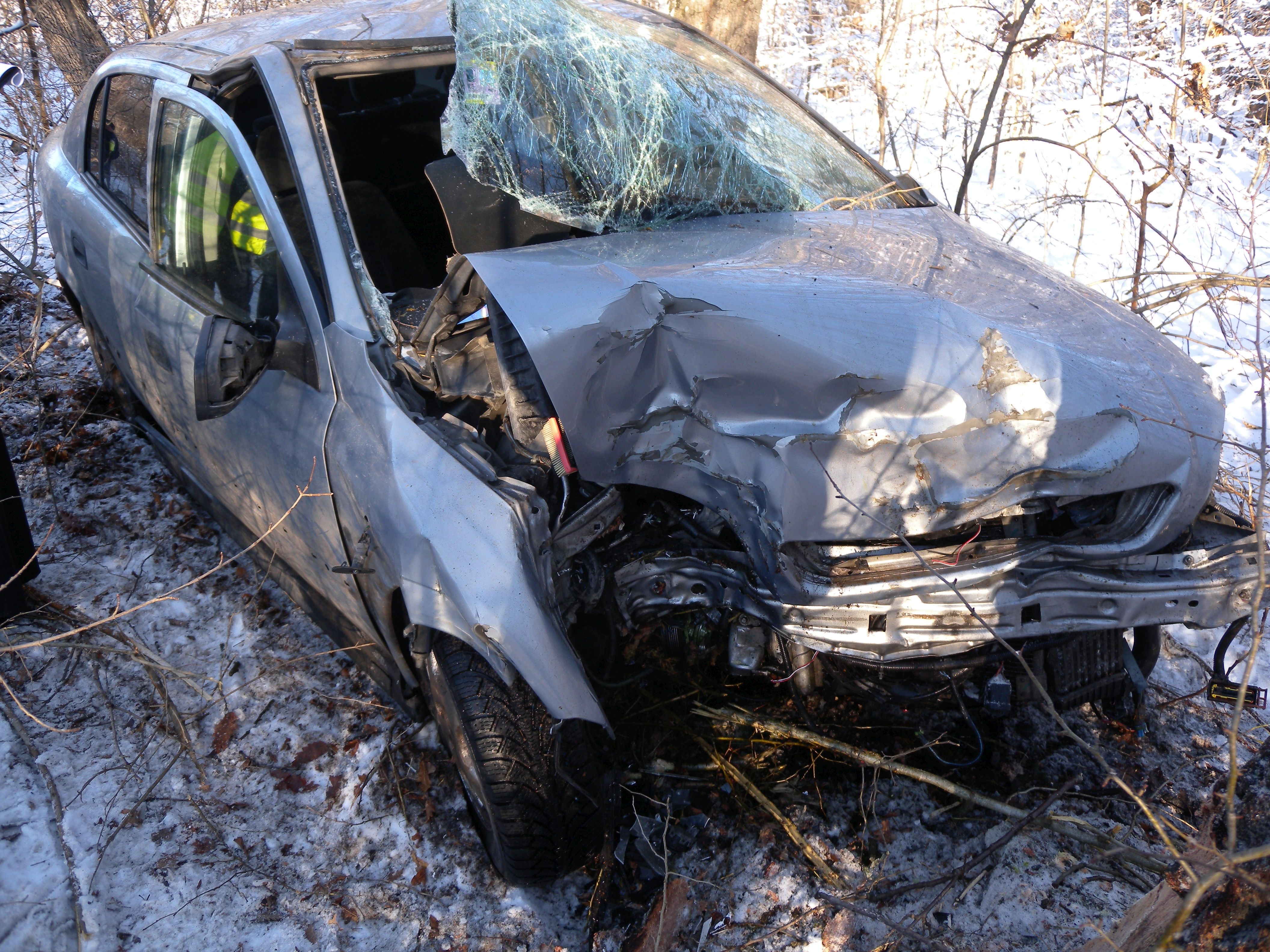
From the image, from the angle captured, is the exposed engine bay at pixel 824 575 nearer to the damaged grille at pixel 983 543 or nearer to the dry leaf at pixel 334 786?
the damaged grille at pixel 983 543

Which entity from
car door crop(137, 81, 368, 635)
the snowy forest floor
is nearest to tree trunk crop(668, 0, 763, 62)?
car door crop(137, 81, 368, 635)

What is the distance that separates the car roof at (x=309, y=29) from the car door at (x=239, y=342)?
18 cm

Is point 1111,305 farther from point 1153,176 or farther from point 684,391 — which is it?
point 1153,176

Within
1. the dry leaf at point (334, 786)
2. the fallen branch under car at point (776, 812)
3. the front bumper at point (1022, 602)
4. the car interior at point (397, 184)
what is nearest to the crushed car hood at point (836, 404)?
the front bumper at point (1022, 602)

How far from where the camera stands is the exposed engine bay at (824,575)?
6.22 ft

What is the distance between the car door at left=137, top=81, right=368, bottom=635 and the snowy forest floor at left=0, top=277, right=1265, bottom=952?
1.57 feet

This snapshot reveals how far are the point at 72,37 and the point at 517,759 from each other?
21.8 ft

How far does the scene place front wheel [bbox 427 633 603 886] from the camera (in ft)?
6.70

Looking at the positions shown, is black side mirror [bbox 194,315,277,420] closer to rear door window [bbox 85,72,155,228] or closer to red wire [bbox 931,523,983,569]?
rear door window [bbox 85,72,155,228]

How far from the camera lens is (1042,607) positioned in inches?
74.8

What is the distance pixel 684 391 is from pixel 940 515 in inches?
25.0

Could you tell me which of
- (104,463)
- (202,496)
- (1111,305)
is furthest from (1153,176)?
(104,463)

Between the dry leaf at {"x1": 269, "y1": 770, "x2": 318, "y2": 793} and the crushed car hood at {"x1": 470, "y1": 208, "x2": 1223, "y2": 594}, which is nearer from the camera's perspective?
the crushed car hood at {"x1": 470, "y1": 208, "x2": 1223, "y2": 594}

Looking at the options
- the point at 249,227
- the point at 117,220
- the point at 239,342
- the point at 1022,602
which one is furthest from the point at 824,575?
the point at 117,220
